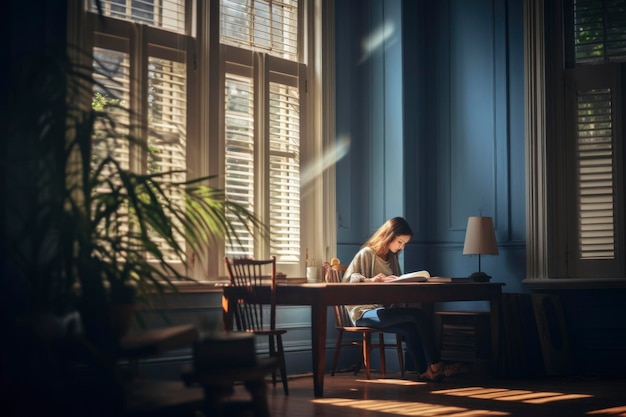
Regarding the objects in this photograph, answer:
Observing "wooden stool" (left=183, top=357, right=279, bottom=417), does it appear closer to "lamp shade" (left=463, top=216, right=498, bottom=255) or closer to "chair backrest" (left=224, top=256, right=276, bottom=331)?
"chair backrest" (left=224, top=256, right=276, bottom=331)

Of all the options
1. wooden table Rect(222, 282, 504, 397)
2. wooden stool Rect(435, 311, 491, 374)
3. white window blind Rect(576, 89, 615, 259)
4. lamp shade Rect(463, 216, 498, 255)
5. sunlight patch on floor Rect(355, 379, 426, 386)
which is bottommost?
sunlight patch on floor Rect(355, 379, 426, 386)

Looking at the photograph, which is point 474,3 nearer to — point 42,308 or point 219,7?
point 219,7

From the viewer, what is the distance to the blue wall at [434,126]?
7.58m

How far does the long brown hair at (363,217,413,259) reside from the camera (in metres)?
6.86

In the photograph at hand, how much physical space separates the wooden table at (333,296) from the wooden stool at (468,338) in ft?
0.99

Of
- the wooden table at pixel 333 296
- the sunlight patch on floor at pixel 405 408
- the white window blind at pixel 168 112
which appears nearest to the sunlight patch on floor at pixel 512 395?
the sunlight patch on floor at pixel 405 408

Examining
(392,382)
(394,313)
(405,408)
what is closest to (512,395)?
(405,408)

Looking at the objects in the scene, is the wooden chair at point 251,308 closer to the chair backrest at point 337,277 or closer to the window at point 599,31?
the chair backrest at point 337,277

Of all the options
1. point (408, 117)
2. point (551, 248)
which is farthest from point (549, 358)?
point (408, 117)

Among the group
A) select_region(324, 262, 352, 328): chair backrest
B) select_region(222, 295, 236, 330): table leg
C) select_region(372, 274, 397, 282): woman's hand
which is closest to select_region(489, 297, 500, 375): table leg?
select_region(372, 274, 397, 282): woman's hand

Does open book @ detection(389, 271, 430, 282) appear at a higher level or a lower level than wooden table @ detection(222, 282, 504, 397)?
higher

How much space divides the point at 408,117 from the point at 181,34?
2184 mm

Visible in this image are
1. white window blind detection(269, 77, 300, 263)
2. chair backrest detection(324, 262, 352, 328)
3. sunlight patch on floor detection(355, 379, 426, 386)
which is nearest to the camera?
sunlight patch on floor detection(355, 379, 426, 386)

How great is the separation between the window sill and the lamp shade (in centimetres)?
44
